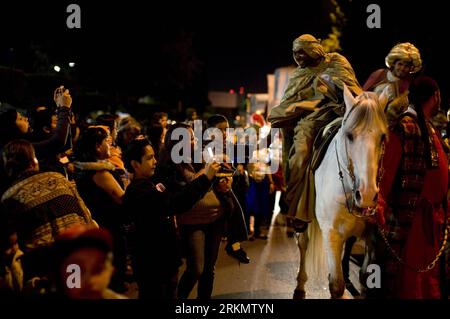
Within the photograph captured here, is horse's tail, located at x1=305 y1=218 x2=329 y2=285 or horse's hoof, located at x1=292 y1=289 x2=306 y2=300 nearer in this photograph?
Answer: horse's tail, located at x1=305 y1=218 x2=329 y2=285

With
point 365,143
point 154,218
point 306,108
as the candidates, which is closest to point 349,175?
point 365,143

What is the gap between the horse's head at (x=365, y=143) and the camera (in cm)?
395

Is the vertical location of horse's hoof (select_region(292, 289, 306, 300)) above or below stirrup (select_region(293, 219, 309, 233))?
below

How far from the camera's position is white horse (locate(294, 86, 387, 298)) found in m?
4.00

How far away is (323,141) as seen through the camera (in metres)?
5.20

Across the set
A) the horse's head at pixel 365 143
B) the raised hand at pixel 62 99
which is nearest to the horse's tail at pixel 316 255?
the horse's head at pixel 365 143

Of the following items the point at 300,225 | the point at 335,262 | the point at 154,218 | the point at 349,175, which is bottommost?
the point at 335,262

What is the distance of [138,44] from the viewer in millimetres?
25484

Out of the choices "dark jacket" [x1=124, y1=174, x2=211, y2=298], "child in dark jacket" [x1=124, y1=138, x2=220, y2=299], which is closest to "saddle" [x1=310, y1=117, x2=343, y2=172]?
"child in dark jacket" [x1=124, y1=138, x2=220, y2=299]

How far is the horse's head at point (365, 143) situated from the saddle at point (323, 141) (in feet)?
2.53

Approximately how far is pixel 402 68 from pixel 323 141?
3.70ft

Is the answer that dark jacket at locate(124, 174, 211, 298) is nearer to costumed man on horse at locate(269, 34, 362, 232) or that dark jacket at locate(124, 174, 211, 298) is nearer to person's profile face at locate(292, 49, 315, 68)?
costumed man on horse at locate(269, 34, 362, 232)

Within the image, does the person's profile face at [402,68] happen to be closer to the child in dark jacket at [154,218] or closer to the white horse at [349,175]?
the white horse at [349,175]

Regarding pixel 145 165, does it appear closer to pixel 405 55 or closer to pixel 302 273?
pixel 405 55
